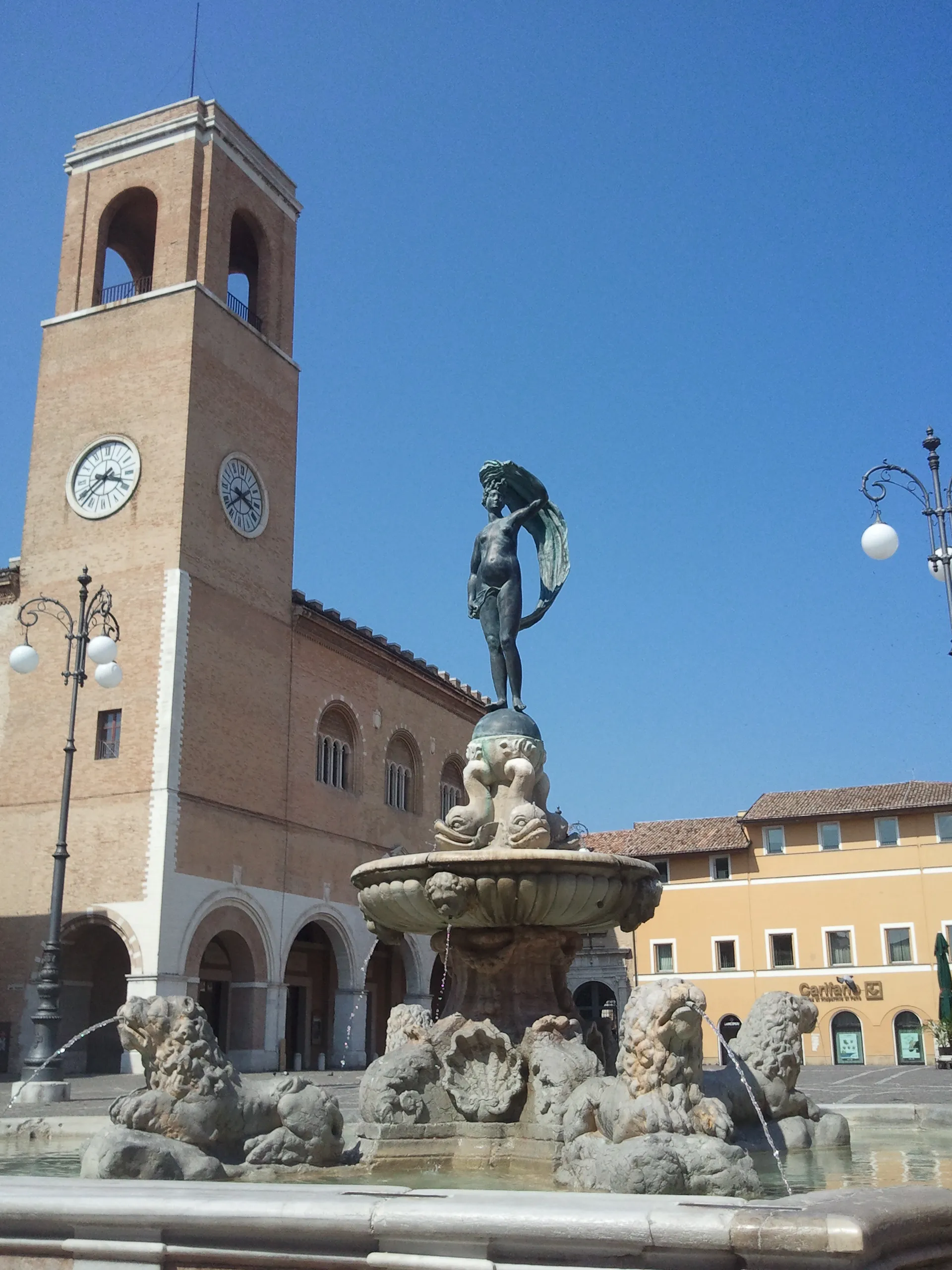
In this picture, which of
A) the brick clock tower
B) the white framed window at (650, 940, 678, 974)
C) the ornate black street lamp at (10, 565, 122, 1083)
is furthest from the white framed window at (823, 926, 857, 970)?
the ornate black street lamp at (10, 565, 122, 1083)

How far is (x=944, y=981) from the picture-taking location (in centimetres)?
3011

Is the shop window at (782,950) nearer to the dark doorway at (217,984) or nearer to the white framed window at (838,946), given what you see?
the white framed window at (838,946)

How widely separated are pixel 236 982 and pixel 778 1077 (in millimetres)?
22329

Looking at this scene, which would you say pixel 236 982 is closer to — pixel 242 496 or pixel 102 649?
pixel 242 496

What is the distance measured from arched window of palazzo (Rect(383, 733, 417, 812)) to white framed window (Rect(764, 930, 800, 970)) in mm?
14560

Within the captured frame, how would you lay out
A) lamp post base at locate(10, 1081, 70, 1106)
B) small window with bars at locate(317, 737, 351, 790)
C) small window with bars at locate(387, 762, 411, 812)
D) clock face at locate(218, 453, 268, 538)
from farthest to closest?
small window with bars at locate(387, 762, 411, 812) < small window with bars at locate(317, 737, 351, 790) < clock face at locate(218, 453, 268, 538) < lamp post base at locate(10, 1081, 70, 1106)

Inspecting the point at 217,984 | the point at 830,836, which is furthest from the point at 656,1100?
the point at 830,836

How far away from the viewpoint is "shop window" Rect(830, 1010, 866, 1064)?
4038 centimetres

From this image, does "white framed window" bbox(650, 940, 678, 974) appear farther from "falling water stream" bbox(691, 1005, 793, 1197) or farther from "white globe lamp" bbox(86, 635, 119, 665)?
"falling water stream" bbox(691, 1005, 793, 1197)

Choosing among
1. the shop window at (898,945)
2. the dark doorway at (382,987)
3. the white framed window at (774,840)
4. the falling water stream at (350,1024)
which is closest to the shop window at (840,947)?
the shop window at (898,945)

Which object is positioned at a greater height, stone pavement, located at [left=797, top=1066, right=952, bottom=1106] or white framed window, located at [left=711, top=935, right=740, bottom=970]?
white framed window, located at [left=711, top=935, right=740, bottom=970]

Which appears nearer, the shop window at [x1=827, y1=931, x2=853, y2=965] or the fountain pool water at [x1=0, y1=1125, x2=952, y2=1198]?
the fountain pool water at [x1=0, y1=1125, x2=952, y2=1198]

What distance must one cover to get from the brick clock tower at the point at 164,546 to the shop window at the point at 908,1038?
22048 mm

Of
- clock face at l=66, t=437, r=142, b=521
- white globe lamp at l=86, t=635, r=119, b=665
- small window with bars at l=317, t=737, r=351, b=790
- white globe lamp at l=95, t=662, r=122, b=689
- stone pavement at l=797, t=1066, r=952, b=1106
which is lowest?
stone pavement at l=797, t=1066, r=952, b=1106
